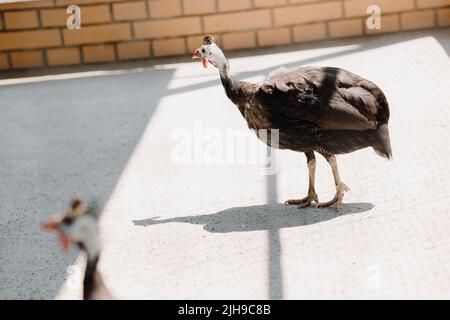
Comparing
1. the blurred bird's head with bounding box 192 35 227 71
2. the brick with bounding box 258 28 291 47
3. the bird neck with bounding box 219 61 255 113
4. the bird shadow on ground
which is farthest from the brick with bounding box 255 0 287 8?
the bird shadow on ground

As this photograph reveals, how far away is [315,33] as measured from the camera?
8.86m

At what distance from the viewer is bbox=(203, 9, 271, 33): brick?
8734mm

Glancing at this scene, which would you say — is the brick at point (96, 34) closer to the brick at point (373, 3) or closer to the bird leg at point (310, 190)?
the brick at point (373, 3)

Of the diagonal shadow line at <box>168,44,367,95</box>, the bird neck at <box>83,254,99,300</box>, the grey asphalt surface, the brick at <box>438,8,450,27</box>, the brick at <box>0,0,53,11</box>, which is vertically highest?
the brick at <box>0,0,53,11</box>

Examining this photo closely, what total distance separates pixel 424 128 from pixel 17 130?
3.16 metres

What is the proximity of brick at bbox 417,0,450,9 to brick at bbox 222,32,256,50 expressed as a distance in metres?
1.73

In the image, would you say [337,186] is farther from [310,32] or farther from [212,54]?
[310,32]

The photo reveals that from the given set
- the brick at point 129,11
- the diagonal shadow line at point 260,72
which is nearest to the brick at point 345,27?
the diagonal shadow line at point 260,72

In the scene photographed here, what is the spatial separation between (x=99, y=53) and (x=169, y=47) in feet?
2.39

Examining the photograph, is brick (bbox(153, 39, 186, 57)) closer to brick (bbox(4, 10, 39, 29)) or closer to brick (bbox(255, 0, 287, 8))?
brick (bbox(255, 0, 287, 8))

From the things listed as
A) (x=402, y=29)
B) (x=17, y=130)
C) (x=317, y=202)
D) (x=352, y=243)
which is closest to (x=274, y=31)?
(x=402, y=29)

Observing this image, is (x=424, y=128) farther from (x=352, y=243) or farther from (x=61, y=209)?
(x=61, y=209)

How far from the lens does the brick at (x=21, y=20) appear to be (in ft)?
28.6

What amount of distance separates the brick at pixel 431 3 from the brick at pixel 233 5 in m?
1.74
